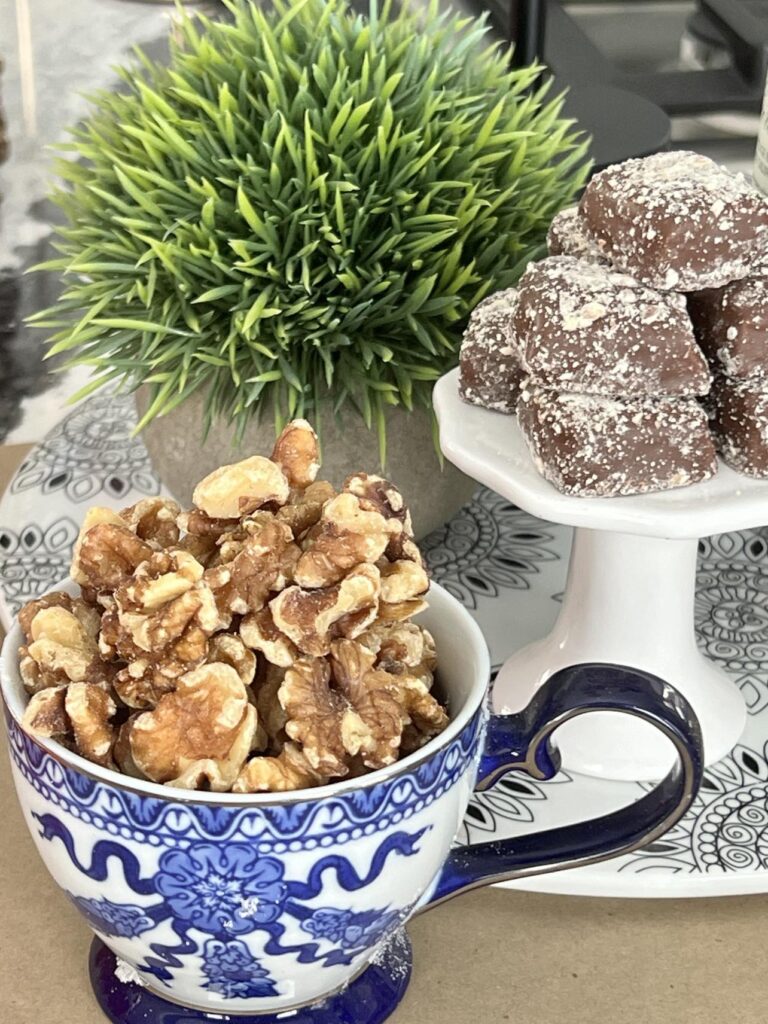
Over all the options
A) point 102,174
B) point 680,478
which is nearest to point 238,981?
point 680,478

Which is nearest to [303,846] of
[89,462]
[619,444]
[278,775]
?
[278,775]

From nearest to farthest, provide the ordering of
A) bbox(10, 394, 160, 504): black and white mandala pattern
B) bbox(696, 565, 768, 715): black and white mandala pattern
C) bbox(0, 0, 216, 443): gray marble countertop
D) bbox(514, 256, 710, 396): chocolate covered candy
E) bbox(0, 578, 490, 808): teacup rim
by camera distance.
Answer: bbox(0, 578, 490, 808): teacup rim, bbox(514, 256, 710, 396): chocolate covered candy, bbox(696, 565, 768, 715): black and white mandala pattern, bbox(10, 394, 160, 504): black and white mandala pattern, bbox(0, 0, 216, 443): gray marble countertop

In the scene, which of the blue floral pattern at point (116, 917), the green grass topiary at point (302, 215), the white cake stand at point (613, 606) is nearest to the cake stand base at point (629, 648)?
the white cake stand at point (613, 606)

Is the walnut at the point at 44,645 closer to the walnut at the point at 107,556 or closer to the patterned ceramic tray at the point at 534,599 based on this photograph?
the walnut at the point at 107,556

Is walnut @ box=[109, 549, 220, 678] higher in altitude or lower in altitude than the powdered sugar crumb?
higher

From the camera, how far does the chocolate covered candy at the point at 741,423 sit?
1.47ft

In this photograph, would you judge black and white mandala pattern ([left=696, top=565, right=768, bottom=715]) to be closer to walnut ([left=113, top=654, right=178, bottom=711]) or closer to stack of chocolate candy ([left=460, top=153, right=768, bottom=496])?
stack of chocolate candy ([left=460, top=153, right=768, bottom=496])

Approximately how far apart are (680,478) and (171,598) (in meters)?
0.19

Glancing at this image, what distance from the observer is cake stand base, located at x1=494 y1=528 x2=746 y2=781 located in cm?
51

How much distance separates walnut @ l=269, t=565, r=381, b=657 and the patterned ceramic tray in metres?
0.14

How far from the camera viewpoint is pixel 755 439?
1.47 ft

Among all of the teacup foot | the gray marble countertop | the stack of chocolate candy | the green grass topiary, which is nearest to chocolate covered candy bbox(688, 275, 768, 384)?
the stack of chocolate candy

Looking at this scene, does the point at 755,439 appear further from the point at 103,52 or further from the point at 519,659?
the point at 103,52

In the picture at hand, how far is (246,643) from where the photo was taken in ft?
1.18
